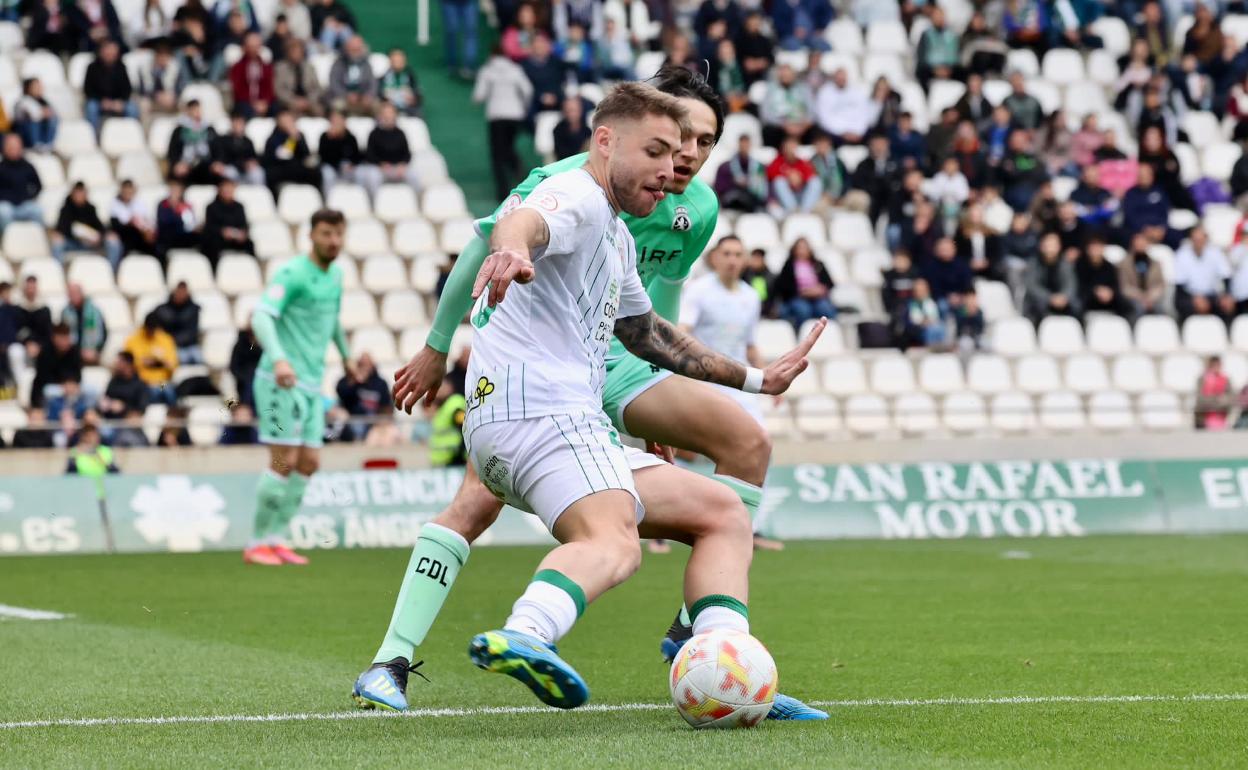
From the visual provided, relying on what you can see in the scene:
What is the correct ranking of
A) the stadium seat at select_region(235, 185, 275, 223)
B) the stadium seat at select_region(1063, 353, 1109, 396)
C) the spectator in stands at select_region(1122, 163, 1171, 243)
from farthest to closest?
the spectator in stands at select_region(1122, 163, 1171, 243)
the stadium seat at select_region(1063, 353, 1109, 396)
the stadium seat at select_region(235, 185, 275, 223)

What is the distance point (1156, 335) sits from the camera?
2170 cm

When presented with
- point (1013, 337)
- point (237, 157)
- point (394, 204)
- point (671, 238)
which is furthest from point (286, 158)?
point (671, 238)

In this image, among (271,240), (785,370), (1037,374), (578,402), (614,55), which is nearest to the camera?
(578,402)

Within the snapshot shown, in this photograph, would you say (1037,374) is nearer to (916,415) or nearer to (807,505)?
(916,415)

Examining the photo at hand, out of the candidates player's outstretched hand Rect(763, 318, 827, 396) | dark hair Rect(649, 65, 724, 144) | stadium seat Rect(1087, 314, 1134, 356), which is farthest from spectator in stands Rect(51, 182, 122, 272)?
player's outstretched hand Rect(763, 318, 827, 396)

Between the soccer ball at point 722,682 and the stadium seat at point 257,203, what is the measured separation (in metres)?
15.9

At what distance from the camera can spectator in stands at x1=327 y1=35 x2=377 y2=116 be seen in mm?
22625

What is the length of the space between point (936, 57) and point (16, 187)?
11.9 m

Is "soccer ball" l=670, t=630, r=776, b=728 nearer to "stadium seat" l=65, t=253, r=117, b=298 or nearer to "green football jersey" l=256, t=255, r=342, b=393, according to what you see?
"green football jersey" l=256, t=255, r=342, b=393

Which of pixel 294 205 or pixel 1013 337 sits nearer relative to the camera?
pixel 294 205

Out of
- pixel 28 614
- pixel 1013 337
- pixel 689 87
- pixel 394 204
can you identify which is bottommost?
pixel 1013 337

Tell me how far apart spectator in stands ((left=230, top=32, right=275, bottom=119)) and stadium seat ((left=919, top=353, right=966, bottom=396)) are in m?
8.22

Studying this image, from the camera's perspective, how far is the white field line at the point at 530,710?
5973 mm

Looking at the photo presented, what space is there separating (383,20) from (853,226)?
8116 mm
